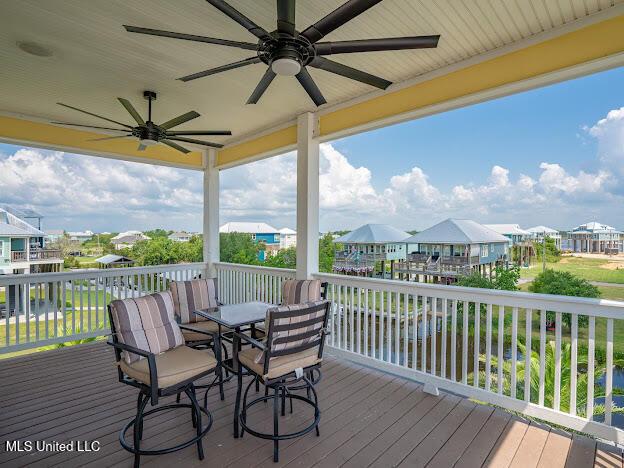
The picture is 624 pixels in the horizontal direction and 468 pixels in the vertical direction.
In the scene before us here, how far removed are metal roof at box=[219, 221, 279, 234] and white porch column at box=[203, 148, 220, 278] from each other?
197 millimetres

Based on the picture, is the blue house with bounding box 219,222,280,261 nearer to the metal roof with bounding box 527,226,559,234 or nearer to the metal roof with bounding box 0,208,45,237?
the metal roof with bounding box 0,208,45,237

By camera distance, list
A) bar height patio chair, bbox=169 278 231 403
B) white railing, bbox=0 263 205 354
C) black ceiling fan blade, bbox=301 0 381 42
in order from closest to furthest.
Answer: black ceiling fan blade, bbox=301 0 381 42
bar height patio chair, bbox=169 278 231 403
white railing, bbox=0 263 205 354

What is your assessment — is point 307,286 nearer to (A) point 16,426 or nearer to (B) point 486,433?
(B) point 486,433

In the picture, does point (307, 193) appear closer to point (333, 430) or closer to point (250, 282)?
point (250, 282)

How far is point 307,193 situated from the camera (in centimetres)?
447

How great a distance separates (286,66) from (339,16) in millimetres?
481

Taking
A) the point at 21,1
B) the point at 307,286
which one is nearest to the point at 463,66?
the point at 307,286

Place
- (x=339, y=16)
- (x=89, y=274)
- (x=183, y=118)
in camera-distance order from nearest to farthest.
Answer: (x=339, y=16), (x=183, y=118), (x=89, y=274)

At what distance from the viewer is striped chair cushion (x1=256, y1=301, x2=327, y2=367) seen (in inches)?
85.6

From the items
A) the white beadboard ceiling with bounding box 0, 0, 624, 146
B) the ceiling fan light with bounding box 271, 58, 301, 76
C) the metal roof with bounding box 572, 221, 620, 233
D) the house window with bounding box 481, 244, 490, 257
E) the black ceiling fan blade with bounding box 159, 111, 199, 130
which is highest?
the white beadboard ceiling with bounding box 0, 0, 624, 146

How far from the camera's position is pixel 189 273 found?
20.1 feet

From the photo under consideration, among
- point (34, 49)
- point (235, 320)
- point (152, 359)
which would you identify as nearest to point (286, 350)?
point (235, 320)

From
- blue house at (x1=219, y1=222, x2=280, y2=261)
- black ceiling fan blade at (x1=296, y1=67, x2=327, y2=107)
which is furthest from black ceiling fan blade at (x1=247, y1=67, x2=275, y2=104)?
blue house at (x1=219, y1=222, x2=280, y2=261)

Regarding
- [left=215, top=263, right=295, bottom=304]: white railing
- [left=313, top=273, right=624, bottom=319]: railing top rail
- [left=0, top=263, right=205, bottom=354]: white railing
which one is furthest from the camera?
[left=215, top=263, right=295, bottom=304]: white railing
